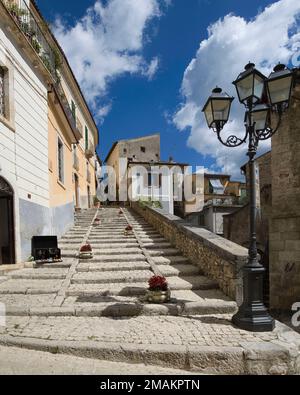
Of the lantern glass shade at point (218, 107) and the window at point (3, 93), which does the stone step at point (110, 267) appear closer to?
the lantern glass shade at point (218, 107)

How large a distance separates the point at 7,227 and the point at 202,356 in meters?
6.12

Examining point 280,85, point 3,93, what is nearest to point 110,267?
point 3,93

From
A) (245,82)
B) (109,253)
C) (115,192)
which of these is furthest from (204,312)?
(115,192)

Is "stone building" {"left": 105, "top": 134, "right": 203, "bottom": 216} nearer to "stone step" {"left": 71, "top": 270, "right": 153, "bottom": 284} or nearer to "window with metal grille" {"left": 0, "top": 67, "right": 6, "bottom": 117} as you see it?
"window with metal grille" {"left": 0, "top": 67, "right": 6, "bottom": 117}

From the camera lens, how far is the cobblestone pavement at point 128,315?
153 inches

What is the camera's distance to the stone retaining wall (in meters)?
5.58

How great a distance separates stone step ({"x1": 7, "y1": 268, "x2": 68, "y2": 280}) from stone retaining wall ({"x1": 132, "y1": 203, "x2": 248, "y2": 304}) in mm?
3205

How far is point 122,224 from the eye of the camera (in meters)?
14.6

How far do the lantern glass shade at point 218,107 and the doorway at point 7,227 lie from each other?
504cm

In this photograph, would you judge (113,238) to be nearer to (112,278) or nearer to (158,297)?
(112,278)

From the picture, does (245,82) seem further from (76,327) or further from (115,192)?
(115,192)

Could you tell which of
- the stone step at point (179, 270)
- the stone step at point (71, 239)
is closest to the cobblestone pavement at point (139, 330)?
the stone step at point (179, 270)

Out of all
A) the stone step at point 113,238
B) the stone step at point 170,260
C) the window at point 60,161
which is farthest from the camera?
the window at point 60,161
